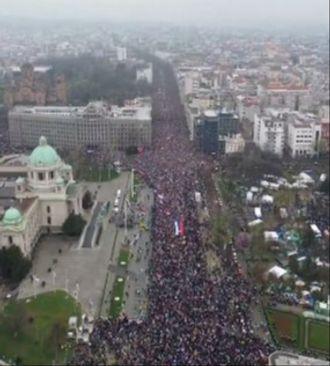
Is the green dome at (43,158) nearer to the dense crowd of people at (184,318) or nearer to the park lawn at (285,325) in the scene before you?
the dense crowd of people at (184,318)

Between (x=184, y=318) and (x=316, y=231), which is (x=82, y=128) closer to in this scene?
(x=316, y=231)

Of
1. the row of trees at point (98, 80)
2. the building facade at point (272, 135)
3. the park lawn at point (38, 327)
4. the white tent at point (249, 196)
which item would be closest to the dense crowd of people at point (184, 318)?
the park lawn at point (38, 327)

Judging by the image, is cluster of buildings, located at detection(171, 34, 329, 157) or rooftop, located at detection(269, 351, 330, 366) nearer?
rooftop, located at detection(269, 351, 330, 366)

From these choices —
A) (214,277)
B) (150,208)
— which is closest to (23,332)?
(214,277)

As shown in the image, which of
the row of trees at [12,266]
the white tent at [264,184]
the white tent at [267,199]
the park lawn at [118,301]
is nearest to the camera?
the park lawn at [118,301]

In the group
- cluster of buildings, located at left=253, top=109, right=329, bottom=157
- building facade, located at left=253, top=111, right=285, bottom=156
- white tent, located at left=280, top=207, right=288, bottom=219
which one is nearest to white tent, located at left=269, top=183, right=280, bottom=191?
white tent, located at left=280, top=207, right=288, bottom=219

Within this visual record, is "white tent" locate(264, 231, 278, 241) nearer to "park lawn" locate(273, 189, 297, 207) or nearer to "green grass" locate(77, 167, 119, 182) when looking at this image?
"park lawn" locate(273, 189, 297, 207)

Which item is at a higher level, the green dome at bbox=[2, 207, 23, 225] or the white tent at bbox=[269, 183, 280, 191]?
the green dome at bbox=[2, 207, 23, 225]

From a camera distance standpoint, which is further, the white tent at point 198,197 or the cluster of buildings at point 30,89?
the cluster of buildings at point 30,89
